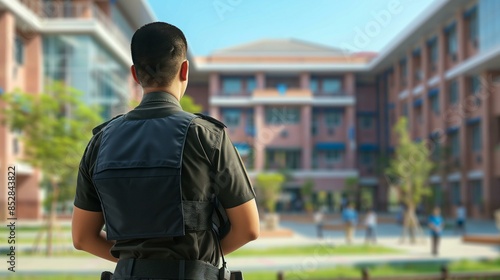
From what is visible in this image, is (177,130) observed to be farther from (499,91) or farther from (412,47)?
(412,47)

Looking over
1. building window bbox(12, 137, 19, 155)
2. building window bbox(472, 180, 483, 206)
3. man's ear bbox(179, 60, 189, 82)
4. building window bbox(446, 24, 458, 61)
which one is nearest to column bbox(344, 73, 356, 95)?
building window bbox(446, 24, 458, 61)

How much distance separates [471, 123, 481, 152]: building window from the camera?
112 ft

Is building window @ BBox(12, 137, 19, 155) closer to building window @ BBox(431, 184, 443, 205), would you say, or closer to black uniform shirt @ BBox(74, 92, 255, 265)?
building window @ BBox(431, 184, 443, 205)

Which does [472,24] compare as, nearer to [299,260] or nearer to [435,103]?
[435,103]

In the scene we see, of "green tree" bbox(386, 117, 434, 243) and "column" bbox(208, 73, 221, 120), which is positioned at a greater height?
"column" bbox(208, 73, 221, 120)

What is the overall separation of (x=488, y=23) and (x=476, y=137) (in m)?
6.94

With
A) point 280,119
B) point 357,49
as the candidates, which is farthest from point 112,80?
point 357,49

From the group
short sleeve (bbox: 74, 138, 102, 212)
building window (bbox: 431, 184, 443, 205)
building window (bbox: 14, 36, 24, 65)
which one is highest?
building window (bbox: 14, 36, 24, 65)

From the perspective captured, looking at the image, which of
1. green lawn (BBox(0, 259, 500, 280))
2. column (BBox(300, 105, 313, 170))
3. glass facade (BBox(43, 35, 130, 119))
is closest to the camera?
green lawn (BBox(0, 259, 500, 280))

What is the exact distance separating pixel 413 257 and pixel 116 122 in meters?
14.5

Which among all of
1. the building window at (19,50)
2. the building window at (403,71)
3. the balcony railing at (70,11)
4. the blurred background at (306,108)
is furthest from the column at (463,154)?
the building window at (19,50)

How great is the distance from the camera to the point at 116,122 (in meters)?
1.74

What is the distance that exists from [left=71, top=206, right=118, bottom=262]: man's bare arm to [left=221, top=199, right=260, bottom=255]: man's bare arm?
0.35 metres

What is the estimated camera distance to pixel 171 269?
62.9 inches
